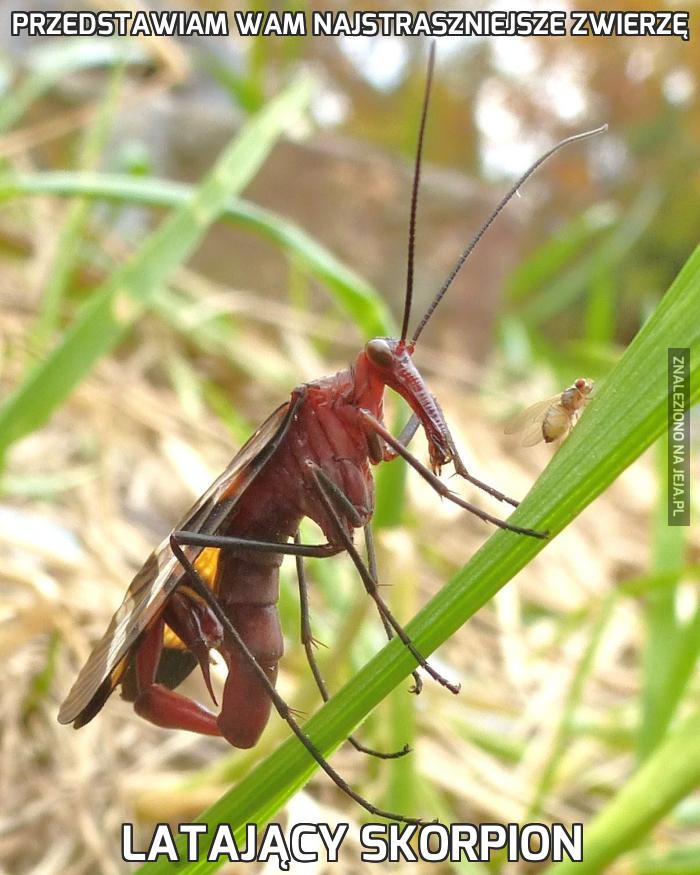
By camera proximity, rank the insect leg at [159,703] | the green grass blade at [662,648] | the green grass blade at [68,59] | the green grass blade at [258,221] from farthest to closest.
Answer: the green grass blade at [68,59] → the green grass blade at [258,221] → the green grass blade at [662,648] → the insect leg at [159,703]

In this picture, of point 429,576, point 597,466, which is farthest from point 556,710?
point 597,466

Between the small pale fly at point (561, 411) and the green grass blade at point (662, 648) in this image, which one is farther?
the green grass blade at point (662, 648)

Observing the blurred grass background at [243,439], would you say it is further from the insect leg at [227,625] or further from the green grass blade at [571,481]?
the insect leg at [227,625]

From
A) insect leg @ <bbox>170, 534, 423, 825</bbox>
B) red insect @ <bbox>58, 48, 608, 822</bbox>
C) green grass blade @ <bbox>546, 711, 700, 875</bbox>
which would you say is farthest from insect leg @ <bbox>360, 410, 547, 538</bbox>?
green grass blade @ <bbox>546, 711, 700, 875</bbox>

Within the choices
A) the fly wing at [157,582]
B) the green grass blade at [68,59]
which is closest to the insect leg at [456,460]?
the fly wing at [157,582]

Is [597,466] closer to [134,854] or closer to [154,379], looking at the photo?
[134,854]

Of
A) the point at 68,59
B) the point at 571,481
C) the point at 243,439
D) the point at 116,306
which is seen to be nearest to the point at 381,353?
the point at 571,481

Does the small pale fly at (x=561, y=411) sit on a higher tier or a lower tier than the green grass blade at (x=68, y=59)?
lower
